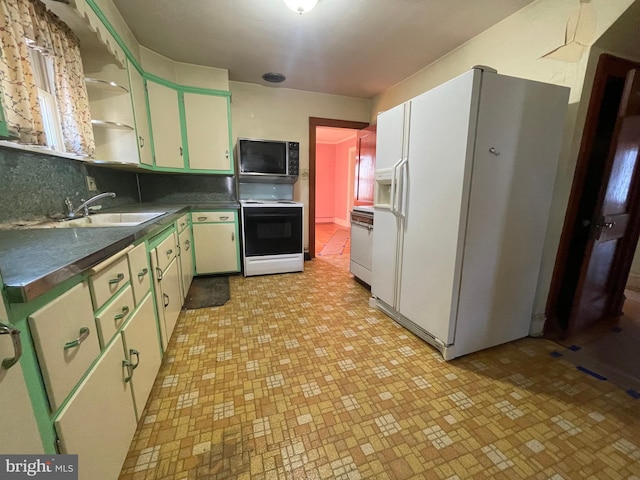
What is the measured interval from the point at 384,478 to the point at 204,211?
8.97ft

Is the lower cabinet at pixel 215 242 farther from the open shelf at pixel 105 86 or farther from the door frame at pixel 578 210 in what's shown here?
the door frame at pixel 578 210

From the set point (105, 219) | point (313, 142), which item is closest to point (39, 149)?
point (105, 219)

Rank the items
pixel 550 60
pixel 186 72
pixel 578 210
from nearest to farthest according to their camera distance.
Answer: pixel 550 60 → pixel 578 210 → pixel 186 72

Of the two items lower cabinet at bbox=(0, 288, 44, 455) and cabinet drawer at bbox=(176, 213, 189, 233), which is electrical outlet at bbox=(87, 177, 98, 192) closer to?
cabinet drawer at bbox=(176, 213, 189, 233)

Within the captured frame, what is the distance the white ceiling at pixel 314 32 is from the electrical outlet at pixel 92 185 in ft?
4.17

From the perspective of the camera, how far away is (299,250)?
3266mm

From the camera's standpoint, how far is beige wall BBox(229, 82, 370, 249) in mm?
3336

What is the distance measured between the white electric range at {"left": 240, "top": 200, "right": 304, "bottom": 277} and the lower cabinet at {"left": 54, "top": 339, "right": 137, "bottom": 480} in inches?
81.2

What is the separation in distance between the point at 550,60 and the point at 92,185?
11.3 feet

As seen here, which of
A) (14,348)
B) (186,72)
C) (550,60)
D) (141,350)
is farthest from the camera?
(186,72)

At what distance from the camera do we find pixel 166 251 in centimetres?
176

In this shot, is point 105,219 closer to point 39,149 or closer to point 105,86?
point 39,149

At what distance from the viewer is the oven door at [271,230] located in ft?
9.78

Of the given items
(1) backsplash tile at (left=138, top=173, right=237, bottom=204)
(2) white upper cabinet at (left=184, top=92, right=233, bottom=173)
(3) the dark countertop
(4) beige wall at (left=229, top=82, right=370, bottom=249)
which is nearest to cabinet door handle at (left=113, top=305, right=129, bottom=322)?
(3) the dark countertop
